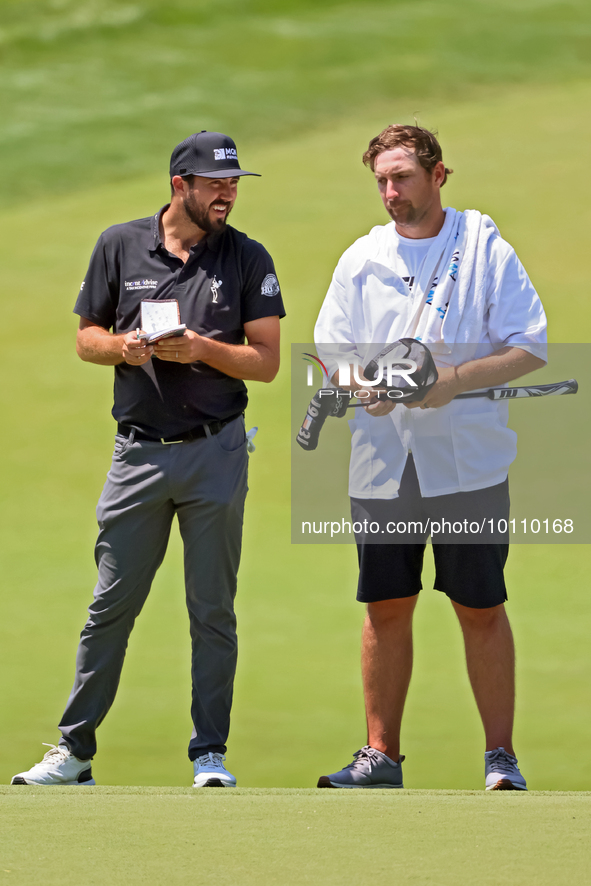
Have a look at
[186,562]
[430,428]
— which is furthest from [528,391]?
[186,562]

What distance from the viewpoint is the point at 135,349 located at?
95.0 inches

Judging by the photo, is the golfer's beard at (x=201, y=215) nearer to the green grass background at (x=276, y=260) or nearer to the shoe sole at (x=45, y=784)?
the green grass background at (x=276, y=260)

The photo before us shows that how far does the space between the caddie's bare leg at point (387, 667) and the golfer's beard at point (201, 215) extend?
873 millimetres

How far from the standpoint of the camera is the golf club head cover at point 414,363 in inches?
98.0

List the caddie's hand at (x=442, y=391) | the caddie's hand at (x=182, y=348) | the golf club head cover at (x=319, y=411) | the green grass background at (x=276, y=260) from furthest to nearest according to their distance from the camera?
the green grass background at (x=276, y=260)
the golf club head cover at (x=319, y=411)
the caddie's hand at (x=442, y=391)
the caddie's hand at (x=182, y=348)

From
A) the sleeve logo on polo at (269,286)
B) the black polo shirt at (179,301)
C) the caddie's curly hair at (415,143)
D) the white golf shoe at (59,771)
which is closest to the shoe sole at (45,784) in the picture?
the white golf shoe at (59,771)

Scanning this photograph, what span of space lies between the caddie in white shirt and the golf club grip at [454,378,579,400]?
2 centimetres

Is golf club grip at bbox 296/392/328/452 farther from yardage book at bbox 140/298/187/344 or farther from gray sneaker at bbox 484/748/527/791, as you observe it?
gray sneaker at bbox 484/748/527/791

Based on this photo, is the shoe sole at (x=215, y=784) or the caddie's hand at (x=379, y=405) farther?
the caddie's hand at (x=379, y=405)

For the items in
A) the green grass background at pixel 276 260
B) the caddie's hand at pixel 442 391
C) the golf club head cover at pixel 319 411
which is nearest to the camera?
the caddie's hand at pixel 442 391

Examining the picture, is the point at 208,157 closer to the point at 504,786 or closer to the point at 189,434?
the point at 189,434

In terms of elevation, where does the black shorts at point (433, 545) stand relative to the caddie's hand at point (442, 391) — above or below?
below

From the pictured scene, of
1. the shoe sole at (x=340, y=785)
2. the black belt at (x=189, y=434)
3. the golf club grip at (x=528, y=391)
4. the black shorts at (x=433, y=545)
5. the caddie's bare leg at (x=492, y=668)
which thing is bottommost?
the shoe sole at (x=340, y=785)

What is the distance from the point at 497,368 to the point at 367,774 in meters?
0.89
